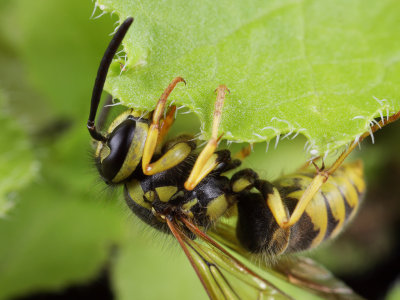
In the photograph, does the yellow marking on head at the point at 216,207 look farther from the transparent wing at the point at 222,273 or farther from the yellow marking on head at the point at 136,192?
the yellow marking on head at the point at 136,192

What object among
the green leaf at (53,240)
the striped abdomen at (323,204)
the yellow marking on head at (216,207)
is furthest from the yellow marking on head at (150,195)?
the green leaf at (53,240)

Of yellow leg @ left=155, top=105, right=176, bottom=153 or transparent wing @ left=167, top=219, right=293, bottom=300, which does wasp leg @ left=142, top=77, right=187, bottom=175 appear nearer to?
yellow leg @ left=155, top=105, right=176, bottom=153

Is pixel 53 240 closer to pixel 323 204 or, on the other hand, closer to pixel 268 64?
pixel 323 204

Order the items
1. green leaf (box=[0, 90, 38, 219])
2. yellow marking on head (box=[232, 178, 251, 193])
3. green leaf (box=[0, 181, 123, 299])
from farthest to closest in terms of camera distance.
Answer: green leaf (box=[0, 181, 123, 299]), green leaf (box=[0, 90, 38, 219]), yellow marking on head (box=[232, 178, 251, 193])

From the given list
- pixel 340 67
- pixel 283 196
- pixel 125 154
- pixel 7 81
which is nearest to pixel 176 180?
pixel 125 154

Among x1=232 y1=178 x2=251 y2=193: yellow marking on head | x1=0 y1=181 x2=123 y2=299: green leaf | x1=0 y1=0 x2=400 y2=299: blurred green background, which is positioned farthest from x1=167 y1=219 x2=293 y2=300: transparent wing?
x1=0 y1=181 x2=123 y2=299: green leaf

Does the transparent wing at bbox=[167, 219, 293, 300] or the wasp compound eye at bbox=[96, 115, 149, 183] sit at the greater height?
the wasp compound eye at bbox=[96, 115, 149, 183]

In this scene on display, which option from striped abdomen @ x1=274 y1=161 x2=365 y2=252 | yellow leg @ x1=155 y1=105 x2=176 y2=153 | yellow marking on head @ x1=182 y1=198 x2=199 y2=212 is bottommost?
striped abdomen @ x1=274 y1=161 x2=365 y2=252
